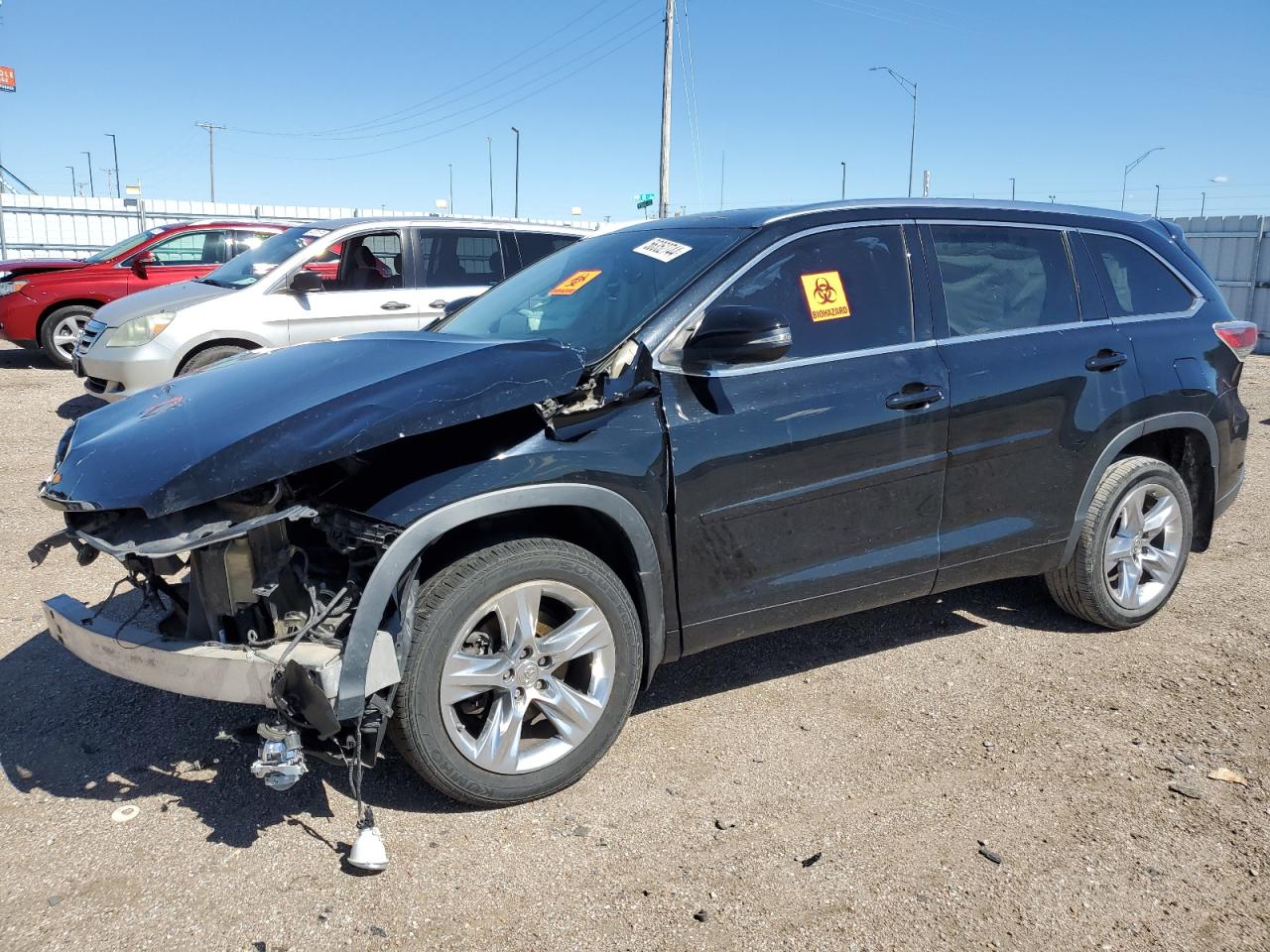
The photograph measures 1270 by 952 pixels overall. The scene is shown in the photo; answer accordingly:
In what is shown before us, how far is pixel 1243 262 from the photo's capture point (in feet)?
59.7

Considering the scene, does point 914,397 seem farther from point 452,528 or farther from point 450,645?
point 450,645

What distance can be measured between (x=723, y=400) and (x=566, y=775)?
1.32 m

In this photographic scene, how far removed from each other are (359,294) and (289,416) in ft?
19.7

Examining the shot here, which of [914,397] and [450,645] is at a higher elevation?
[914,397]

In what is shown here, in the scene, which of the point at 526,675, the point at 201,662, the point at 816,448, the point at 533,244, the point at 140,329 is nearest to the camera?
the point at 201,662

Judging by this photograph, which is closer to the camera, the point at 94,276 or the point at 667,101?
the point at 94,276

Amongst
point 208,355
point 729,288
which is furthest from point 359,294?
point 729,288

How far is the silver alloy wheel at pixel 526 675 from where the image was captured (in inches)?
117

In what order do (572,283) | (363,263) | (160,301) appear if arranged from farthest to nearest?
1. (363,263)
2. (160,301)
3. (572,283)

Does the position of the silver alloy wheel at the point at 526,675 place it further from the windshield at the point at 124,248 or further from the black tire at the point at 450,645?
the windshield at the point at 124,248

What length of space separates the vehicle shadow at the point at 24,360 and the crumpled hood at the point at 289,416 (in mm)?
10456

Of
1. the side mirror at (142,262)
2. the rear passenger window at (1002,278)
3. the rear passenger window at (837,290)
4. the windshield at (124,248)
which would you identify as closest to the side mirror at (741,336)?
the rear passenger window at (837,290)

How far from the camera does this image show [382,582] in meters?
2.75

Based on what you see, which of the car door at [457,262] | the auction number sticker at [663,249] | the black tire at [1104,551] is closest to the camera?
the auction number sticker at [663,249]
